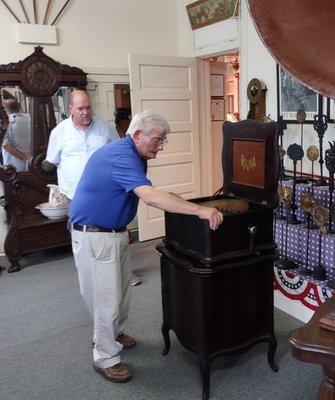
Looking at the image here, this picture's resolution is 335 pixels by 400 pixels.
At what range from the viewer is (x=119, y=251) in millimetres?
1965

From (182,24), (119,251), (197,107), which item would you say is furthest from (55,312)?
(182,24)

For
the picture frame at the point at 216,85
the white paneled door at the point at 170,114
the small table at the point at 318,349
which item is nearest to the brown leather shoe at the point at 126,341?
the small table at the point at 318,349

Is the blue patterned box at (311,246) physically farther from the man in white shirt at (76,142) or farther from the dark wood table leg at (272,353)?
the man in white shirt at (76,142)

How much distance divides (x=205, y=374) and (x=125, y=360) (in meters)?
Result: 0.53

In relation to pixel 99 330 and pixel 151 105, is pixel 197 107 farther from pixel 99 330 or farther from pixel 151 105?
pixel 99 330

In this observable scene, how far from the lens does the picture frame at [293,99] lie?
2.84m

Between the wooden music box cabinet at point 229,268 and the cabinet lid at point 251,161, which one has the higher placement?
the cabinet lid at point 251,161

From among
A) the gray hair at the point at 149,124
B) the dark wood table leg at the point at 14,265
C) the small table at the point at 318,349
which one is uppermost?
the gray hair at the point at 149,124

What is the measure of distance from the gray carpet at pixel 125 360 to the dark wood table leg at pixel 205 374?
0.15ft

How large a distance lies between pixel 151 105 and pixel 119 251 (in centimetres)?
230

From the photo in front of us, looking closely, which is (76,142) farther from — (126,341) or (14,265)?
(126,341)

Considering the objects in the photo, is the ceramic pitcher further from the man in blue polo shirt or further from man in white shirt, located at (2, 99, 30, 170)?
the man in blue polo shirt

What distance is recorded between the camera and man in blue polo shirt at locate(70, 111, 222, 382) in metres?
1.73

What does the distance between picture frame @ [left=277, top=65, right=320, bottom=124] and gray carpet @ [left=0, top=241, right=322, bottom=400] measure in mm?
1384
